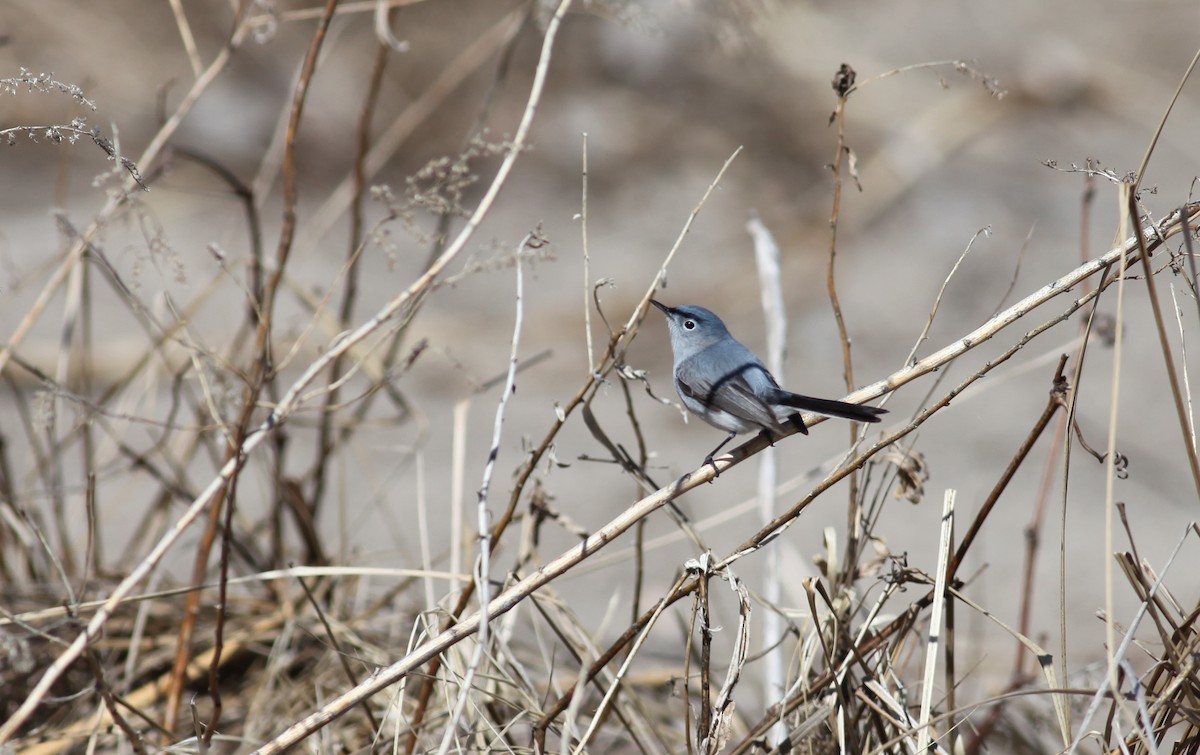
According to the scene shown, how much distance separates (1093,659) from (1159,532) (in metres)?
1.08

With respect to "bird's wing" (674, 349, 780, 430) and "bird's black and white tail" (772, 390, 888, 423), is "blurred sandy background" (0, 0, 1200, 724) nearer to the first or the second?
"bird's wing" (674, 349, 780, 430)

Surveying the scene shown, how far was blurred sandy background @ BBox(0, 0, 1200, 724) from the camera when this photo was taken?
16.8ft

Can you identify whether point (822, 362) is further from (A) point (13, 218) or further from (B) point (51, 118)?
→ (A) point (13, 218)

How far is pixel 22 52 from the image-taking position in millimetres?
5609

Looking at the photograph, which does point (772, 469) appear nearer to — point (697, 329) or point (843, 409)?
point (697, 329)

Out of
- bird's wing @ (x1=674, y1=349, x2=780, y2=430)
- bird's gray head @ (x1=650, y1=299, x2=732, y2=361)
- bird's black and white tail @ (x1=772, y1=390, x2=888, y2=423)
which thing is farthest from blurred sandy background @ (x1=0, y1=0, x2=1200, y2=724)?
bird's black and white tail @ (x1=772, y1=390, x2=888, y2=423)

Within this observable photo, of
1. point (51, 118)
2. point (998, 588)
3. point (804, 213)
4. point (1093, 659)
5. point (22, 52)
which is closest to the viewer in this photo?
point (1093, 659)

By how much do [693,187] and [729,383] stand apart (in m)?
4.51

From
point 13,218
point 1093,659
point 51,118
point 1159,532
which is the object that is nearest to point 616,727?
point 1093,659

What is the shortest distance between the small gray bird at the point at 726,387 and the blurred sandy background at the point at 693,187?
229cm

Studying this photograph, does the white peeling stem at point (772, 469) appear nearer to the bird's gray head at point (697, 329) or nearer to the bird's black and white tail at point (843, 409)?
the bird's gray head at point (697, 329)

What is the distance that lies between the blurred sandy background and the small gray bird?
2288 mm

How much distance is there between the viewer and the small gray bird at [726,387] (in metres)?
2.01

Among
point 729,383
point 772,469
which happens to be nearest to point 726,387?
point 729,383
